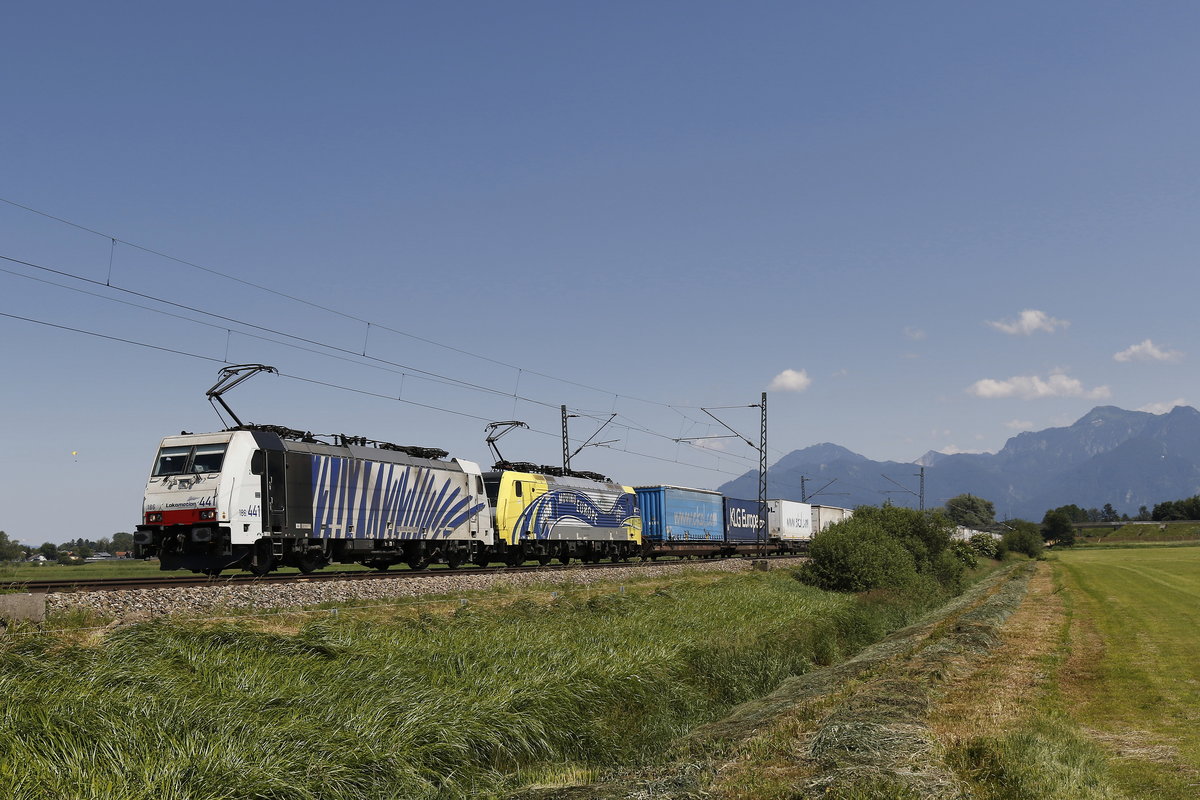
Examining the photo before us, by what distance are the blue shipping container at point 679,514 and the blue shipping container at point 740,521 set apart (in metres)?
1.88

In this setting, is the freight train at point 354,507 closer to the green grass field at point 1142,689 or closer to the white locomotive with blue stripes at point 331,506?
the white locomotive with blue stripes at point 331,506

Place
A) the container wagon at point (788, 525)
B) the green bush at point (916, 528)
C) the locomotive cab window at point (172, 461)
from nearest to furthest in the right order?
the locomotive cab window at point (172, 461) < the green bush at point (916, 528) < the container wagon at point (788, 525)

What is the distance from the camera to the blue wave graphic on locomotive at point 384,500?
30766mm

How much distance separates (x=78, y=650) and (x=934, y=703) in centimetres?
1408

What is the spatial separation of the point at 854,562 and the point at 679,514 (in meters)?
17.1

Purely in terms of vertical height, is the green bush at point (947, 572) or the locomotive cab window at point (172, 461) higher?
the locomotive cab window at point (172, 461)

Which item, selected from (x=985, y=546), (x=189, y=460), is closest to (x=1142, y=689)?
(x=189, y=460)

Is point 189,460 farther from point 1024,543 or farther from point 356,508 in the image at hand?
point 1024,543

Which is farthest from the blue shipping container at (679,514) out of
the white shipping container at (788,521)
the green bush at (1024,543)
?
the green bush at (1024,543)

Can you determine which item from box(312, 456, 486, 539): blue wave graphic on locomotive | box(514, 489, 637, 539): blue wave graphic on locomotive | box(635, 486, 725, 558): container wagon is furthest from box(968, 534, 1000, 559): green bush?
box(312, 456, 486, 539): blue wave graphic on locomotive

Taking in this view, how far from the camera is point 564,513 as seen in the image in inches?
1827

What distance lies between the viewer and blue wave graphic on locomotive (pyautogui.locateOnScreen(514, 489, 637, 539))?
43.4 m

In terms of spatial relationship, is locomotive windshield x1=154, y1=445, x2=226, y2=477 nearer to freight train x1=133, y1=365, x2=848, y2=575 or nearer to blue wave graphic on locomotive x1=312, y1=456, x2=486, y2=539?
freight train x1=133, y1=365, x2=848, y2=575

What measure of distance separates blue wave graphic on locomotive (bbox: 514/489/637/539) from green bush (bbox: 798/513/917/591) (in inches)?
433
